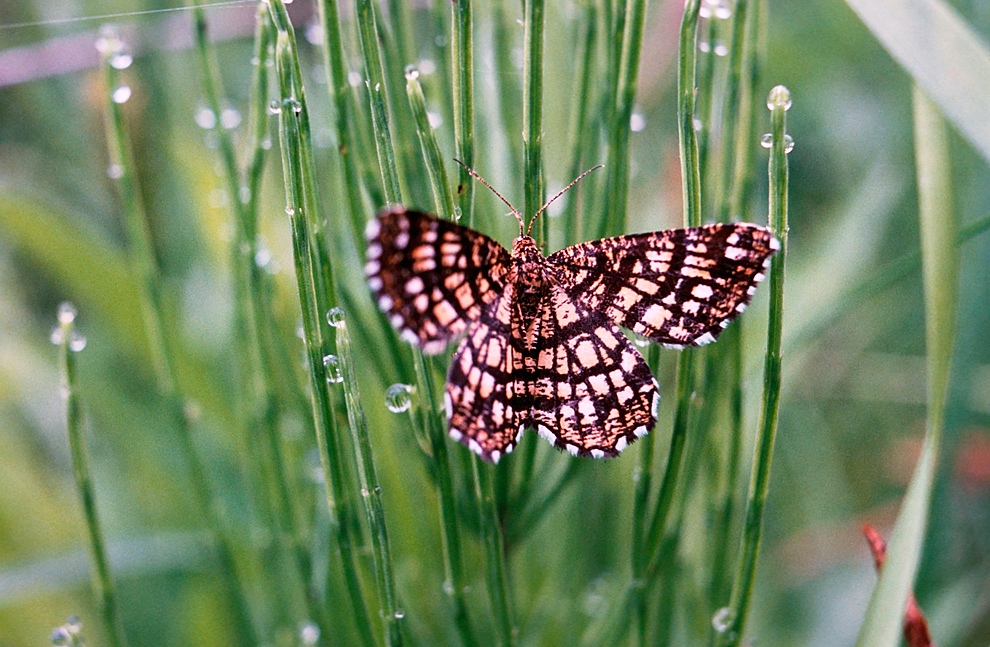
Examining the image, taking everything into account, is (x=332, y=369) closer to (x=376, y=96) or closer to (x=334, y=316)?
(x=334, y=316)

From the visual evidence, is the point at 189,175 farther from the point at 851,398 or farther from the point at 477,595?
the point at 851,398

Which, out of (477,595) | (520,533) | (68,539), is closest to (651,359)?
(520,533)

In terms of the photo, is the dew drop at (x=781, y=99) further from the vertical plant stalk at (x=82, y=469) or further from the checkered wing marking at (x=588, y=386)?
the vertical plant stalk at (x=82, y=469)

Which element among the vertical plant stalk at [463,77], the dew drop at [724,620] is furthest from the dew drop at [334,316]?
the dew drop at [724,620]

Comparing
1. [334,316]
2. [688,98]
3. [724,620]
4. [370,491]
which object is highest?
[688,98]

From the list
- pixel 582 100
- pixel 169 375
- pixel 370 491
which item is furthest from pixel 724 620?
pixel 169 375

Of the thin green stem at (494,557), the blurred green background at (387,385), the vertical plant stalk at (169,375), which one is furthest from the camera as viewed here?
the blurred green background at (387,385)
